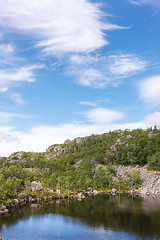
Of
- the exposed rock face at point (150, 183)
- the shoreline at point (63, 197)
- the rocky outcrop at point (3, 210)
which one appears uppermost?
the exposed rock face at point (150, 183)

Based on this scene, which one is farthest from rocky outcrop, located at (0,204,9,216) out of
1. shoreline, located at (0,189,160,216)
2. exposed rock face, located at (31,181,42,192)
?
exposed rock face, located at (31,181,42,192)

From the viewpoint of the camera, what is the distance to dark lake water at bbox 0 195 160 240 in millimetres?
71625

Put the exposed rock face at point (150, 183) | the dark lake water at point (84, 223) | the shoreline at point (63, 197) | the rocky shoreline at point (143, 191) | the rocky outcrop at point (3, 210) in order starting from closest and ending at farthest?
the dark lake water at point (84, 223) → the rocky outcrop at point (3, 210) → the shoreline at point (63, 197) → the rocky shoreline at point (143, 191) → the exposed rock face at point (150, 183)

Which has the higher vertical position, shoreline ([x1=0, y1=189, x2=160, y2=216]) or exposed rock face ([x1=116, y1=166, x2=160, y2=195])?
exposed rock face ([x1=116, y1=166, x2=160, y2=195])

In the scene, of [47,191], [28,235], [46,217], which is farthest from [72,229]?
[47,191]

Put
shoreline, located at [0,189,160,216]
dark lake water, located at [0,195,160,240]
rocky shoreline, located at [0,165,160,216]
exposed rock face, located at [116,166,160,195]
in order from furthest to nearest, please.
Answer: exposed rock face, located at [116,166,160,195] < rocky shoreline, located at [0,165,160,216] < shoreline, located at [0,189,160,216] < dark lake water, located at [0,195,160,240]

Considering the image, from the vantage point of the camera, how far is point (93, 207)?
11681 centimetres

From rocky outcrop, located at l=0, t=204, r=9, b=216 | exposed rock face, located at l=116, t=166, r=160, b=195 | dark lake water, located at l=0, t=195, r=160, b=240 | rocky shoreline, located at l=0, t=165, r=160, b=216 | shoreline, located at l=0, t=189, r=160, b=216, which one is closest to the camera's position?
dark lake water, located at l=0, t=195, r=160, b=240

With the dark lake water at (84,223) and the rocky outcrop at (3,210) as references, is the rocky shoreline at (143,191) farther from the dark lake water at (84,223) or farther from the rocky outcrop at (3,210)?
the dark lake water at (84,223)

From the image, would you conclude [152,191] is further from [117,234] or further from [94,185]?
[117,234]

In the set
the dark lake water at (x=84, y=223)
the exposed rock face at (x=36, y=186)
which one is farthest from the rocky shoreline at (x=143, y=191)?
the dark lake water at (x=84, y=223)

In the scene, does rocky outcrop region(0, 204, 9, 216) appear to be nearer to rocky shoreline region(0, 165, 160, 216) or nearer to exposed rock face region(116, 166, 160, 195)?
rocky shoreline region(0, 165, 160, 216)

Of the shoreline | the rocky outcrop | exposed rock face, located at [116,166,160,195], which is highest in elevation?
exposed rock face, located at [116,166,160,195]

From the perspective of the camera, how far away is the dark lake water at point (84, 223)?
7162 centimetres
